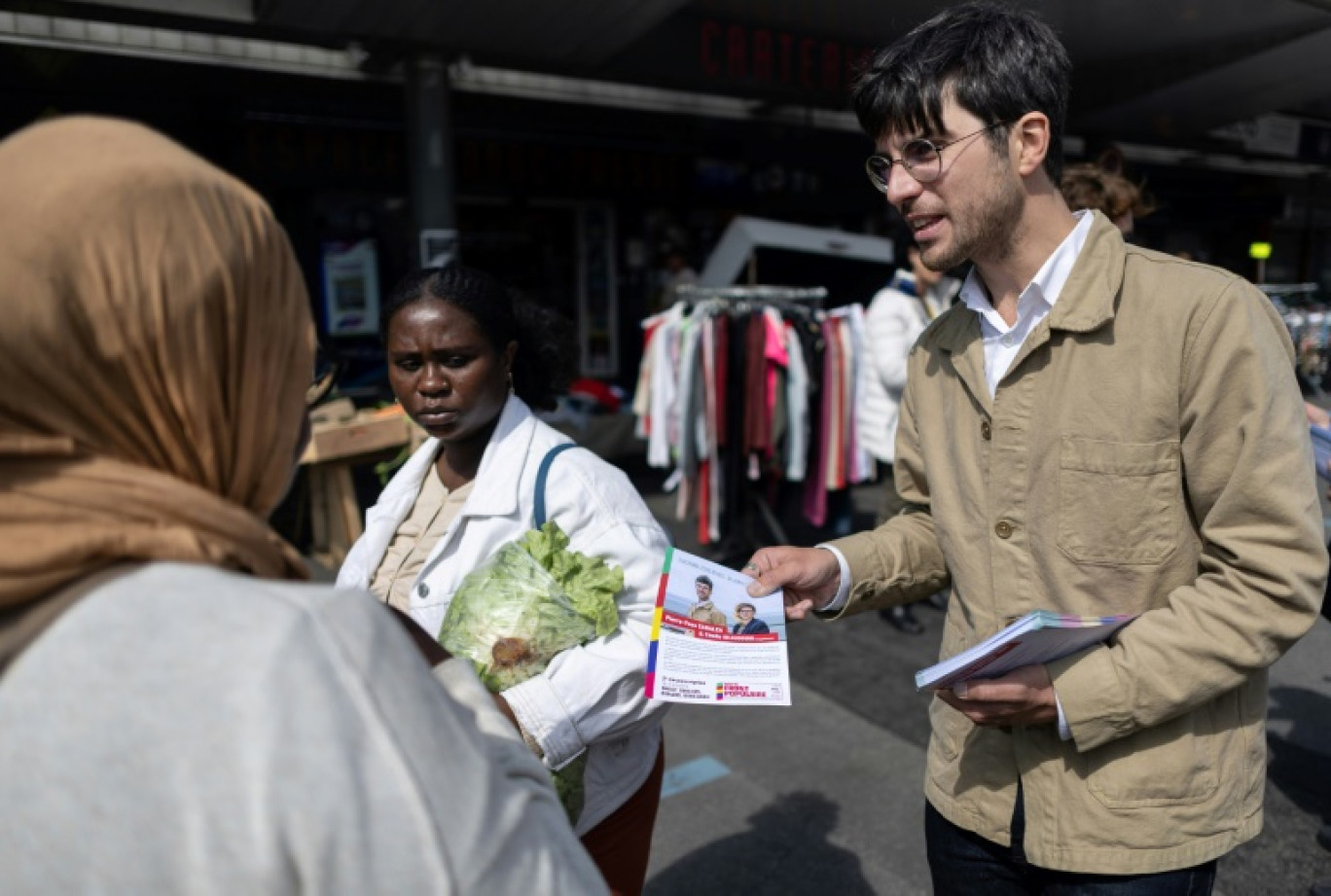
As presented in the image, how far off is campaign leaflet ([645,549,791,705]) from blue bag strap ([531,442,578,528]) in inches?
16.2

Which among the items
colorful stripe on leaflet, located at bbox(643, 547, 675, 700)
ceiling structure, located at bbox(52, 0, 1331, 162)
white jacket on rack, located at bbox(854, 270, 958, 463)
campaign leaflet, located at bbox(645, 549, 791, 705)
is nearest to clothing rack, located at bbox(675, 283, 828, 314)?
white jacket on rack, located at bbox(854, 270, 958, 463)

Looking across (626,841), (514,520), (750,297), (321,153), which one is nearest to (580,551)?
(514,520)

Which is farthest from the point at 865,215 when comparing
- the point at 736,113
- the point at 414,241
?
the point at 414,241

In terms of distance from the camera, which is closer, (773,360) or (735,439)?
(773,360)

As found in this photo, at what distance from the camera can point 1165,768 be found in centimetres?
145

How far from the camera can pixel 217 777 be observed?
71cm

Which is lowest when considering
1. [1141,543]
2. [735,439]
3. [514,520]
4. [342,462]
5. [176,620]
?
[342,462]

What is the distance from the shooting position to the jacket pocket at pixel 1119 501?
4.73ft

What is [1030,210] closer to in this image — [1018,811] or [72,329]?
[1018,811]

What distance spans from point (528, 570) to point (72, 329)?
3.39 feet

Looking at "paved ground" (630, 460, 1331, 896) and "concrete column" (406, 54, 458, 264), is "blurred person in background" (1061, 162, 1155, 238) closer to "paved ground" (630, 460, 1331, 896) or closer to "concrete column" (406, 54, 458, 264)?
"paved ground" (630, 460, 1331, 896)

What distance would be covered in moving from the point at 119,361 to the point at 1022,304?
1378mm

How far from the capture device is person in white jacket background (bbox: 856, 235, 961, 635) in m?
5.32

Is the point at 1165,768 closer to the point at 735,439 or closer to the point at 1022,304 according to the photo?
the point at 1022,304
